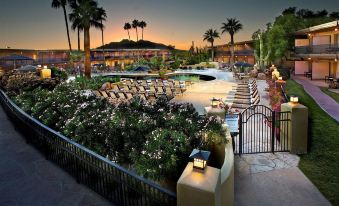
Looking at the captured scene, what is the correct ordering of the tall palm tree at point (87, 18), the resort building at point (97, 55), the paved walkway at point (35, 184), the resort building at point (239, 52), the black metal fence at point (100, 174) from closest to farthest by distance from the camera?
the black metal fence at point (100, 174), the paved walkway at point (35, 184), the tall palm tree at point (87, 18), the resort building at point (97, 55), the resort building at point (239, 52)

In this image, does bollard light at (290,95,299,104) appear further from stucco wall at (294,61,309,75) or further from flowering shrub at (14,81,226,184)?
stucco wall at (294,61,309,75)

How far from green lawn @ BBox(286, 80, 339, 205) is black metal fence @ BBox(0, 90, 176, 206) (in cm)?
414

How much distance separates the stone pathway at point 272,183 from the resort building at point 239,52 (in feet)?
180

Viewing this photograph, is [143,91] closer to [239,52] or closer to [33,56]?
[33,56]

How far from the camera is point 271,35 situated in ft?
113

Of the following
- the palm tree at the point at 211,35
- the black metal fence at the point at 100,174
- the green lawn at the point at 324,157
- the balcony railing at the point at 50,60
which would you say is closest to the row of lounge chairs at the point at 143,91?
the green lawn at the point at 324,157

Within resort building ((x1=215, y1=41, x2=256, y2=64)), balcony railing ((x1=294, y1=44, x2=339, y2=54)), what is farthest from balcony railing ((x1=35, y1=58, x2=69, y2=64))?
balcony railing ((x1=294, y1=44, x2=339, y2=54))

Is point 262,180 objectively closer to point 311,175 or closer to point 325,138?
point 311,175

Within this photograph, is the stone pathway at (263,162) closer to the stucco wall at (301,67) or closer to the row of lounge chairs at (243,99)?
the row of lounge chairs at (243,99)

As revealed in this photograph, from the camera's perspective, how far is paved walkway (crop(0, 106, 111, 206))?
19.0ft

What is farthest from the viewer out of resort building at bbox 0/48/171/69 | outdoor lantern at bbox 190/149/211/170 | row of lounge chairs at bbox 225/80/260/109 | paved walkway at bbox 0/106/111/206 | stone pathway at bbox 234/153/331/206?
resort building at bbox 0/48/171/69

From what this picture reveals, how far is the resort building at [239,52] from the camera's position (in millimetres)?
62397

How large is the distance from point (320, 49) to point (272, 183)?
25519mm

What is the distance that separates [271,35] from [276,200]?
106ft
